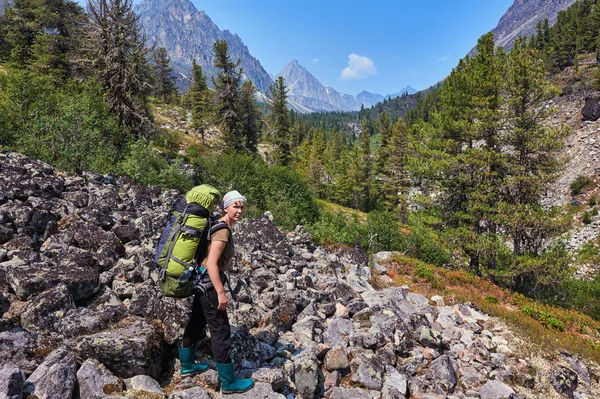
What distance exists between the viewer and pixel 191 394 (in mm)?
3477

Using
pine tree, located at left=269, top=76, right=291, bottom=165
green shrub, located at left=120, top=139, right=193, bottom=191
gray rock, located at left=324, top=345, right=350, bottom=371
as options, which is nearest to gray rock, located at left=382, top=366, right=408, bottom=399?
gray rock, located at left=324, top=345, right=350, bottom=371

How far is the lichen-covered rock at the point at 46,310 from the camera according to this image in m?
4.12

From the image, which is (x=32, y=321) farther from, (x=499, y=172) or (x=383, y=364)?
(x=499, y=172)

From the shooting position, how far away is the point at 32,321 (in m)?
4.12

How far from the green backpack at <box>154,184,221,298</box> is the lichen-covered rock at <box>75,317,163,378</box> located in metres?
0.85

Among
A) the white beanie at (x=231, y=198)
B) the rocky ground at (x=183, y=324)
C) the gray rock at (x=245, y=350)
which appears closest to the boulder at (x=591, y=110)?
the rocky ground at (x=183, y=324)

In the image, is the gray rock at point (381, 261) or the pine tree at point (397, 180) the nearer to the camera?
the gray rock at point (381, 261)

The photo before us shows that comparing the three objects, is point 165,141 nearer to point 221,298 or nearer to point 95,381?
point 95,381

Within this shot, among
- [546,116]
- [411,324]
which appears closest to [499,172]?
[546,116]

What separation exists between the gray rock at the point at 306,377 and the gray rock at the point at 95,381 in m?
2.29

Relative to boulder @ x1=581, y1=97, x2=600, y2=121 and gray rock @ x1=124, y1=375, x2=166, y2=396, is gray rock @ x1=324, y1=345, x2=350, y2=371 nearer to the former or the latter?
gray rock @ x1=124, y1=375, x2=166, y2=396

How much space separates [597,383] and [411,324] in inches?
172

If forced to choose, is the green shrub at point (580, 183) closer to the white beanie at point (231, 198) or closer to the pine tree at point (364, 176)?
the pine tree at point (364, 176)

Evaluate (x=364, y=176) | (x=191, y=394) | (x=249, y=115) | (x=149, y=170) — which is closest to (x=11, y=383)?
(x=191, y=394)
